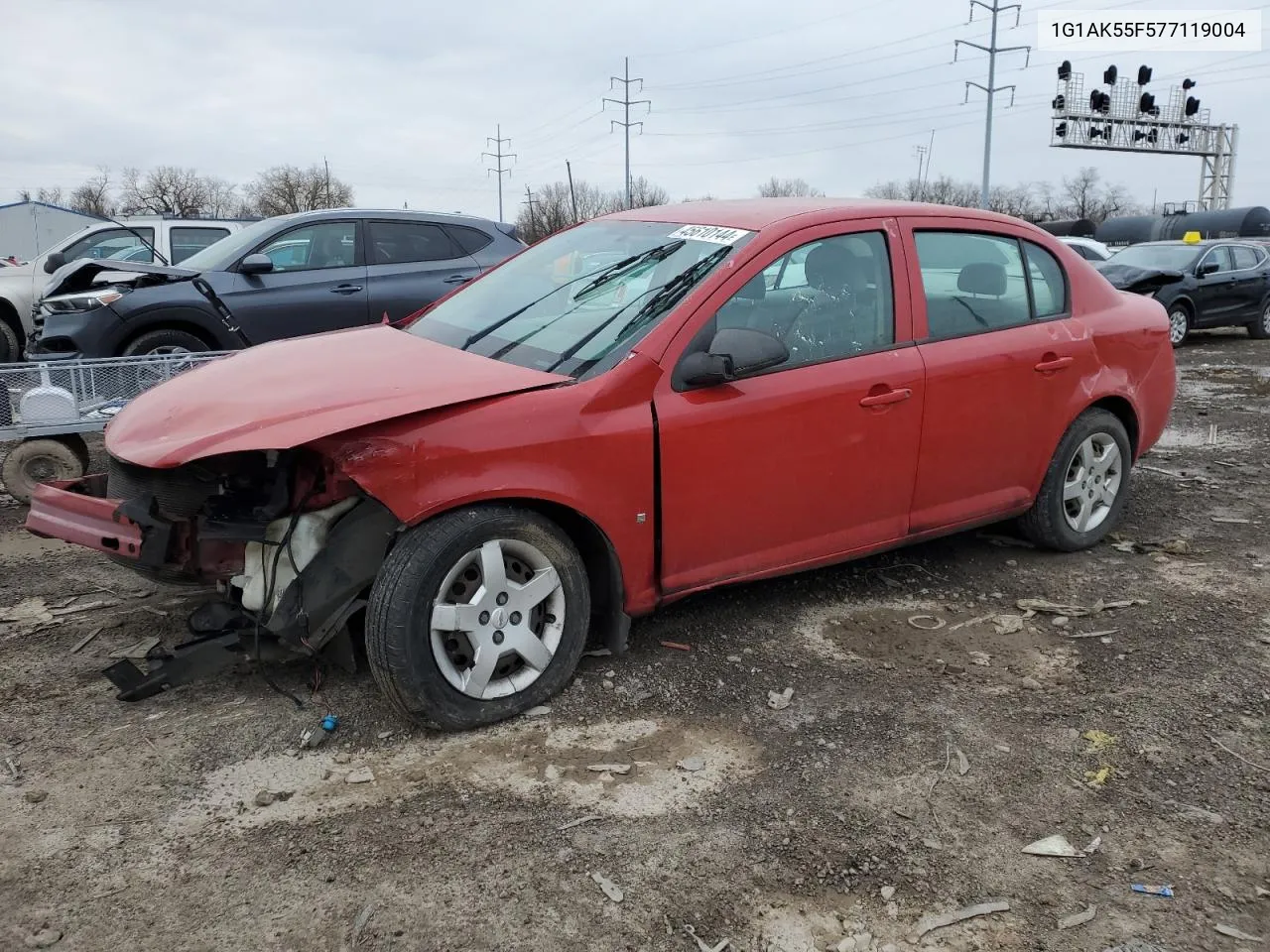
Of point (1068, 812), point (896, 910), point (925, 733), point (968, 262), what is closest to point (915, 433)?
point (968, 262)

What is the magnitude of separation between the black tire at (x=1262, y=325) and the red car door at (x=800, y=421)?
14.5m

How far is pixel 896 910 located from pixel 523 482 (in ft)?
5.41

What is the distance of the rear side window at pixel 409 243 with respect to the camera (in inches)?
319

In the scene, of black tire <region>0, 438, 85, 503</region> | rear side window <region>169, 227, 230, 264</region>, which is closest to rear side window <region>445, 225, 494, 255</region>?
rear side window <region>169, 227, 230, 264</region>

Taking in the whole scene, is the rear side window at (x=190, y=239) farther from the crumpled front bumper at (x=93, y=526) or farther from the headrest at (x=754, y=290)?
the headrest at (x=754, y=290)

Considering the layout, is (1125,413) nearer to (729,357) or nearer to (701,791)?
(729,357)

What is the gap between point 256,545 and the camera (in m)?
3.33

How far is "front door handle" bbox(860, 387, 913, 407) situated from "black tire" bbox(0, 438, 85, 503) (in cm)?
469

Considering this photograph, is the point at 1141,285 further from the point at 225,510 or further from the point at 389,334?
the point at 225,510

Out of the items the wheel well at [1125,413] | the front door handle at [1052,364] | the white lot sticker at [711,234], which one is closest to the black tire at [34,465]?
the white lot sticker at [711,234]

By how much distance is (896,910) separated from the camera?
8.02 feet

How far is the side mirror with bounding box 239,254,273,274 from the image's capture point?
7.44 metres

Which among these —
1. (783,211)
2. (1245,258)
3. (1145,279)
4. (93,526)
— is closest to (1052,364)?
(783,211)

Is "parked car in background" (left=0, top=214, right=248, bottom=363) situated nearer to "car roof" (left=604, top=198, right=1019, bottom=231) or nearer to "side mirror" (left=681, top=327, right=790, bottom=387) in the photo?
"car roof" (left=604, top=198, right=1019, bottom=231)
